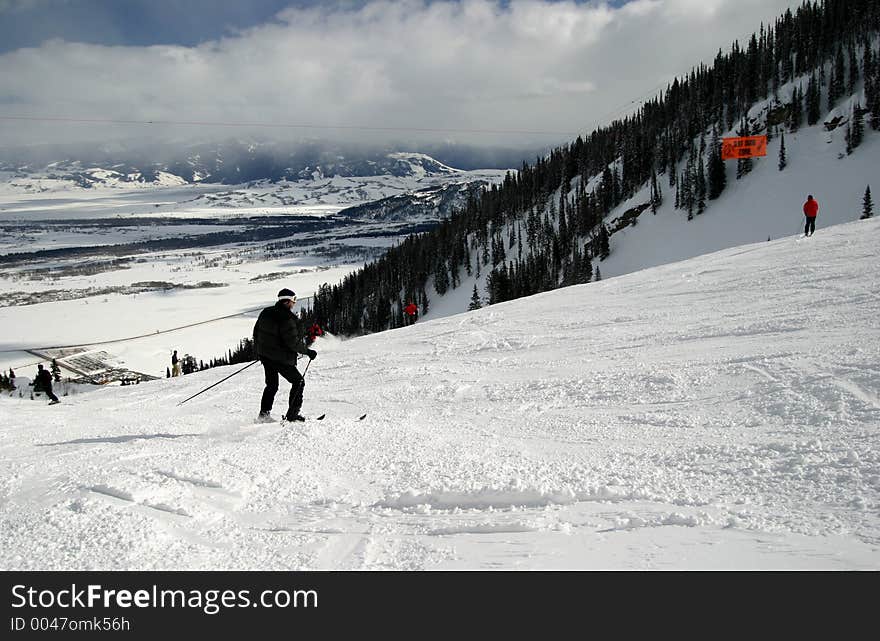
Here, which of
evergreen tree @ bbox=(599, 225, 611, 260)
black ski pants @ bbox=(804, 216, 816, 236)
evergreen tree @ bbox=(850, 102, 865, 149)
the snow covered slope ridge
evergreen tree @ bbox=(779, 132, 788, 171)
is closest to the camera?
the snow covered slope ridge

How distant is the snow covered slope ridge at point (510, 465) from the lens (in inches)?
158

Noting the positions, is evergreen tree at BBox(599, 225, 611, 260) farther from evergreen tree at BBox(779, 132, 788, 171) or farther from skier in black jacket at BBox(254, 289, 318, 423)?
skier in black jacket at BBox(254, 289, 318, 423)

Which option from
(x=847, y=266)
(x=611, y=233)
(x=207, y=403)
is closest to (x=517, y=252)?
(x=611, y=233)

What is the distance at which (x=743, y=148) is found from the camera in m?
62.7

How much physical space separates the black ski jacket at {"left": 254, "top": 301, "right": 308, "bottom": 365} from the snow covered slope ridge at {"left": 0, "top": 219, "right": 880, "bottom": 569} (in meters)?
1.06

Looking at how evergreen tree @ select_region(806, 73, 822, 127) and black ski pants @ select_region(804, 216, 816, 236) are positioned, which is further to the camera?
evergreen tree @ select_region(806, 73, 822, 127)

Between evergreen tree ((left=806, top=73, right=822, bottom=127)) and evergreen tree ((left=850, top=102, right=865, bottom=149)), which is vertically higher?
evergreen tree ((left=806, top=73, right=822, bottom=127))

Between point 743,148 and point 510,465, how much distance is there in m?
70.1

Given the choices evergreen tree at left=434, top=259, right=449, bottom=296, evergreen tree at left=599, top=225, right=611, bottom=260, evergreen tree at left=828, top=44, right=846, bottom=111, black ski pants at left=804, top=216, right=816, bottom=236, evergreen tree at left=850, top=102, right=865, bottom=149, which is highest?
evergreen tree at left=828, top=44, right=846, bottom=111

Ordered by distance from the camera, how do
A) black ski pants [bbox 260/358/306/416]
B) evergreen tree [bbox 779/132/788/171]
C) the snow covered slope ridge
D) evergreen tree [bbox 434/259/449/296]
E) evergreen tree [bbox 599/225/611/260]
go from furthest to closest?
1. evergreen tree [bbox 434/259/449/296]
2. evergreen tree [bbox 599/225/611/260]
3. evergreen tree [bbox 779/132/788/171]
4. black ski pants [bbox 260/358/306/416]
5. the snow covered slope ridge

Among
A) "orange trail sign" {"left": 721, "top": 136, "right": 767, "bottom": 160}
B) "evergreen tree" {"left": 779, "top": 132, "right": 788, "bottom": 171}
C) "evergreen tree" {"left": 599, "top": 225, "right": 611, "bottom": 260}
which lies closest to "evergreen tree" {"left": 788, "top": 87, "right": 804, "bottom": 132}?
"evergreen tree" {"left": 779, "top": 132, "right": 788, "bottom": 171}

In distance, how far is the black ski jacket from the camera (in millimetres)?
7621

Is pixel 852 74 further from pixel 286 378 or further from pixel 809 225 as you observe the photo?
pixel 286 378

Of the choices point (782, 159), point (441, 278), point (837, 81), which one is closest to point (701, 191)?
point (782, 159)
